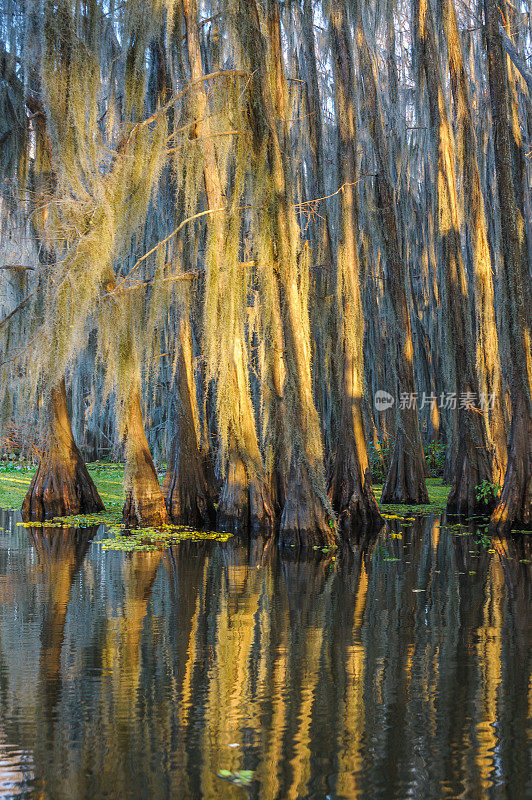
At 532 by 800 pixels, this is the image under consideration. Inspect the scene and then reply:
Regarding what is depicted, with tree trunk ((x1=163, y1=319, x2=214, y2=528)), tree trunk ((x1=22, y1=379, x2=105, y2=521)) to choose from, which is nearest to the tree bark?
tree trunk ((x1=163, y1=319, x2=214, y2=528))

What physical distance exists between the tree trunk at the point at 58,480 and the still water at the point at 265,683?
526 cm

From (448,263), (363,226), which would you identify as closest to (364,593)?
(448,263)

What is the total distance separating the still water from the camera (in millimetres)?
2902

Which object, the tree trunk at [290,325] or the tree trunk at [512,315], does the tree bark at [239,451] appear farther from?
the tree trunk at [512,315]

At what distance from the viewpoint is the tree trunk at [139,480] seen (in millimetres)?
10547

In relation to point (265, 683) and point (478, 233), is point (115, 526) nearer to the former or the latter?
point (478, 233)

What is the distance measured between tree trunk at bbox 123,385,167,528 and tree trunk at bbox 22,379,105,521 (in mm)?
2107

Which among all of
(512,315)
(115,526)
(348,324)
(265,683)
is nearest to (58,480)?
(115,526)

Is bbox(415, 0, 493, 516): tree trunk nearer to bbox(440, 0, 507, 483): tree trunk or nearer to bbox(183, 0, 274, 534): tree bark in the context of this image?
bbox(440, 0, 507, 483): tree trunk

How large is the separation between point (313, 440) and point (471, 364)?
16.7ft

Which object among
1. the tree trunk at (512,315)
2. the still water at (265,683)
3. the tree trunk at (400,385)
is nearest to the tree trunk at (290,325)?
the still water at (265,683)

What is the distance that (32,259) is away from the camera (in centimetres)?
1220

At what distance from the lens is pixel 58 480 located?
1287 centimetres

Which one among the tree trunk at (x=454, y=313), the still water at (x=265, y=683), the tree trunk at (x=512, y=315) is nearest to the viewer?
the still water at (x=265, y=683)
